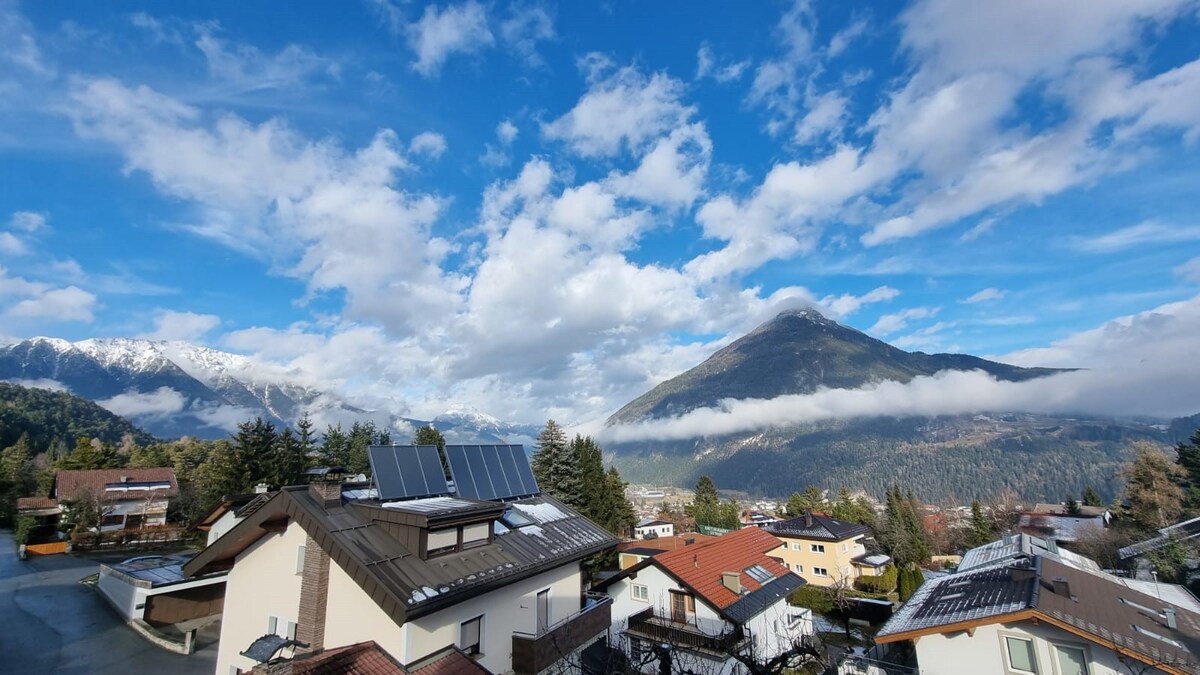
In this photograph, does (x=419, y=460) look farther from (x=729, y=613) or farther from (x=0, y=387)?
(x=0, y=387)

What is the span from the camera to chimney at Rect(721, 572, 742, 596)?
83.0 feet

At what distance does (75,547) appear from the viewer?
133 ft

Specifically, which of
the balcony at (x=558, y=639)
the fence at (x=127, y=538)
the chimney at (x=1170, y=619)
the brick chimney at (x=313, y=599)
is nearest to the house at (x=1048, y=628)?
the chimney at (x=1170, y=619)

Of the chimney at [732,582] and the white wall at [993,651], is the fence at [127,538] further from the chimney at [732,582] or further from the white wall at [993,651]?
the white wall at [993,651]

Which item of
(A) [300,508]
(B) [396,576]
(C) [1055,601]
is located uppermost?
(A) [300,508]

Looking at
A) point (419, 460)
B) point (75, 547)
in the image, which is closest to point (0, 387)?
point (75, 547)

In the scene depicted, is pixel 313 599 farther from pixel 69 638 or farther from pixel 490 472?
pixel 69 638

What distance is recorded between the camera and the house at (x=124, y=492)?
48.5 m

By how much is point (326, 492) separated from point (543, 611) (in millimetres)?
7161

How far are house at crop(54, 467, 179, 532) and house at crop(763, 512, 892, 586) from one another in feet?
216

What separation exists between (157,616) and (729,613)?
27.7 meters

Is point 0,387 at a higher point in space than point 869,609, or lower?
higher

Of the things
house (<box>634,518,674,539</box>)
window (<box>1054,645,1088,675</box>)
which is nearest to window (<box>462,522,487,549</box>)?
window (<box>1054,645,1088,675</box>)

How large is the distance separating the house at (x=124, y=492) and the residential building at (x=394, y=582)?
48.8 meters
